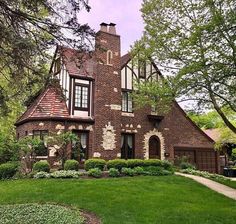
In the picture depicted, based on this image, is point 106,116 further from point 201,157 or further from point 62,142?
point 201,157

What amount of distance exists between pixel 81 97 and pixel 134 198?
10445 millimetres

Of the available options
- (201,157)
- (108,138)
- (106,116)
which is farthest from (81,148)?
(201,157)

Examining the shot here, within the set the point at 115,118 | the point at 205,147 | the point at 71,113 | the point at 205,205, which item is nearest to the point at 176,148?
the point at 205,147

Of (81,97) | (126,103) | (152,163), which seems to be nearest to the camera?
(152,163)

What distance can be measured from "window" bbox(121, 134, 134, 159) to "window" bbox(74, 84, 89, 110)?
3.50 metres

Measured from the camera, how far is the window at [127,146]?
21578 millimetres

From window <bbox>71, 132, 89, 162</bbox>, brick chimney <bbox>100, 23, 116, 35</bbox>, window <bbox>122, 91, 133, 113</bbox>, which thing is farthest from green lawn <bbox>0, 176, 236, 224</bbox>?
brick chimney <bbox>100, 23, 116, 35</bbox>

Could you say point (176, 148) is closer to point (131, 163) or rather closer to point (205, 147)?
point (205, 147)

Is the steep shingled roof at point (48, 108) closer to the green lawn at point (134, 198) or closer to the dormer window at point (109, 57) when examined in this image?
the dormer window at point (109, 57)

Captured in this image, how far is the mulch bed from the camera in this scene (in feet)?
28.8

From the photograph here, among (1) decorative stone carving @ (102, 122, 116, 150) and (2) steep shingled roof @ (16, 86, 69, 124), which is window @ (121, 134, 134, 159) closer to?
(1) decorative stone carving @ (102, 122, 116, 150)

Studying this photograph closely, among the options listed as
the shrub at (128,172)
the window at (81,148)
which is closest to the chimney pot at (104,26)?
the window at (81,148)

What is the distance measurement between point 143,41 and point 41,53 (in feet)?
35.2

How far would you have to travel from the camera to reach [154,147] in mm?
23016
